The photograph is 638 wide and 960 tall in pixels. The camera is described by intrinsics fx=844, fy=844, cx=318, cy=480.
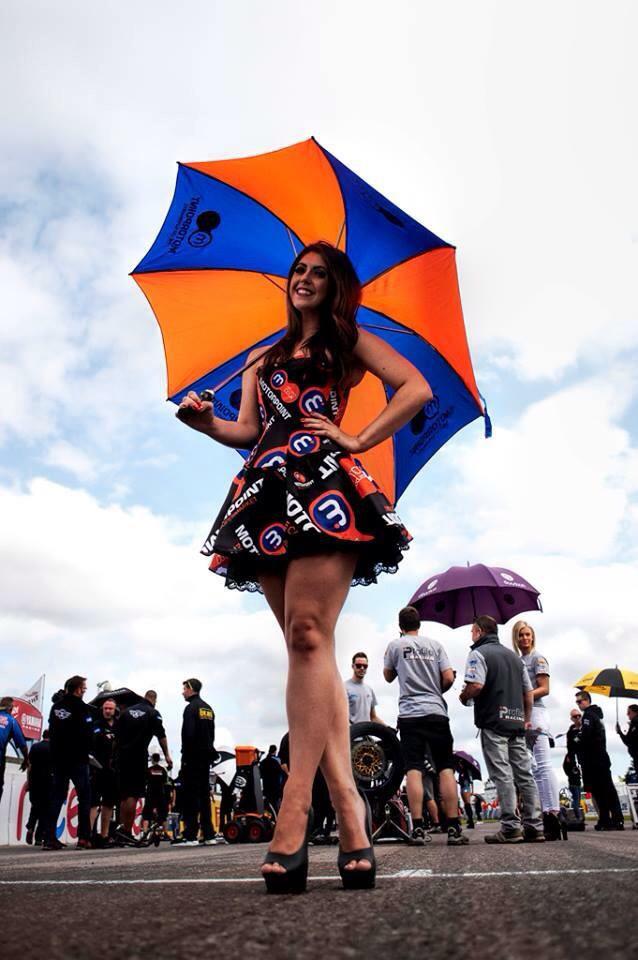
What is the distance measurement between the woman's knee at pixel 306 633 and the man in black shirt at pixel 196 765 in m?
8.10

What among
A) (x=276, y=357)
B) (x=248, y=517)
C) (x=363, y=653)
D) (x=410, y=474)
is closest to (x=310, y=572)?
(x=248, y=517)

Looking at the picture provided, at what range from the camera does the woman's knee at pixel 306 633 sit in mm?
2234

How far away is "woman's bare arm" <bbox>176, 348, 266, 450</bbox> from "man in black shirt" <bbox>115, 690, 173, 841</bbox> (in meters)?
8.08

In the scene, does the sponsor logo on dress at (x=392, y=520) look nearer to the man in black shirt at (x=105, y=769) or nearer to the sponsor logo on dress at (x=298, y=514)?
Result: the sponsor logo on dress at (x=298, y=514)

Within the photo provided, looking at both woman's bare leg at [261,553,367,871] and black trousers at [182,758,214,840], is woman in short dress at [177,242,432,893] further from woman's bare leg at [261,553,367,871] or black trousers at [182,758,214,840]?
black trousers at [182,758,214,840]

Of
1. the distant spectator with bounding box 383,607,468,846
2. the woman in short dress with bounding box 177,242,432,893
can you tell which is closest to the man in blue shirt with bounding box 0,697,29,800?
the distant spectator with bounding box 383,607,468,846

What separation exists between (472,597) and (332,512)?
29.1 feet

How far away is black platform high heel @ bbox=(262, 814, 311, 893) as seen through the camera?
184cm

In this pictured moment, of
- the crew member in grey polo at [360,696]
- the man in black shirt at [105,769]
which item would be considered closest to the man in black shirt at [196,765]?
the man in black shirt at [105,769]

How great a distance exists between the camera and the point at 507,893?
159 centimetres

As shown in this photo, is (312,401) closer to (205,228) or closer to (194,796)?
(205,228)

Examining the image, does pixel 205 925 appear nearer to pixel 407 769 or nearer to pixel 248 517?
pixel 248 517

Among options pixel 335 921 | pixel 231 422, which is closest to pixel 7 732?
pixel 231 422

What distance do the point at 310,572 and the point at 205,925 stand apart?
1.16 meters
